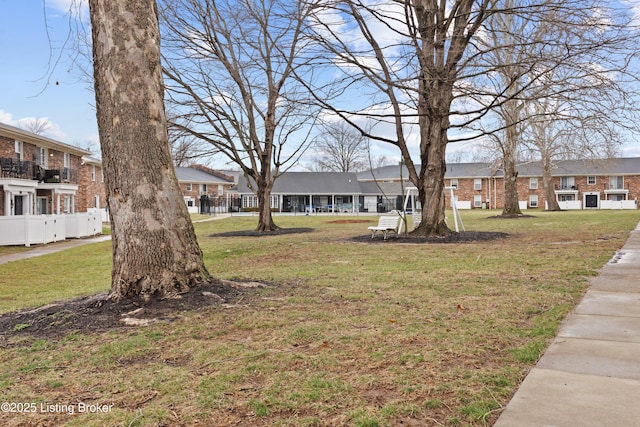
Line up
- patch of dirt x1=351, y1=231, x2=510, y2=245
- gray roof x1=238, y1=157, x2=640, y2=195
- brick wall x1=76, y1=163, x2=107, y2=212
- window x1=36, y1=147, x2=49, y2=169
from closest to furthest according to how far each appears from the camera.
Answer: patch of dirt x1=351, y1=231, x2=510, y2=245, window x1=36, y1=147, x2=49, y2=169, brick wall x1=76, y1=163, x2=107, y2=212, gray roof x1=238, y1=157, x2=640, y2=195

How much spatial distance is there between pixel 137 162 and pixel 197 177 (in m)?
65.7

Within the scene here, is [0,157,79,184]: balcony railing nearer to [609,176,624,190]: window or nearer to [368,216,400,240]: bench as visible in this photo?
[368,216,400,240]: bench

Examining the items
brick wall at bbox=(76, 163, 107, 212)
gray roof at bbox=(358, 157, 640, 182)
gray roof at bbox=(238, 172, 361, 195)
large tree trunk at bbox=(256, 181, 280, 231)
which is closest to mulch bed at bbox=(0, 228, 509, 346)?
large tree trunk at bbox=(256, 181, 280, 231)

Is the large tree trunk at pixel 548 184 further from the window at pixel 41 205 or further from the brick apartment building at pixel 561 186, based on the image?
the window at pixel 41 205

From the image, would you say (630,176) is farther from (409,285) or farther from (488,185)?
(409,285)

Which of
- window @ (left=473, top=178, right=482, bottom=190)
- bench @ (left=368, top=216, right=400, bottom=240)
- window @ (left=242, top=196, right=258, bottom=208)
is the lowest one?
bench @ (left=368, top=216, right=400, bottom=240)

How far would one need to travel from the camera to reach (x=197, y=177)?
70000 millimetres

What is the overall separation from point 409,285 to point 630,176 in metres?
62.7

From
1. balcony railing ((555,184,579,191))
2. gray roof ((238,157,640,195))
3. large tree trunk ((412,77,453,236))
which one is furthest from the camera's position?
balcony railing ((555,184,579,191))

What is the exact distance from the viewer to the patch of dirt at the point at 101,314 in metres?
5.25

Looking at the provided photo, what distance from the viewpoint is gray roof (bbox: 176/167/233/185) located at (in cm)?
6731

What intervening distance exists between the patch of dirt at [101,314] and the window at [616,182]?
212 ft

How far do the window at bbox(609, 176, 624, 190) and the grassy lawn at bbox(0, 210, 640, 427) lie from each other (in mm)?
60473

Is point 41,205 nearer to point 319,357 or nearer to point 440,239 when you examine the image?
point 440,239
